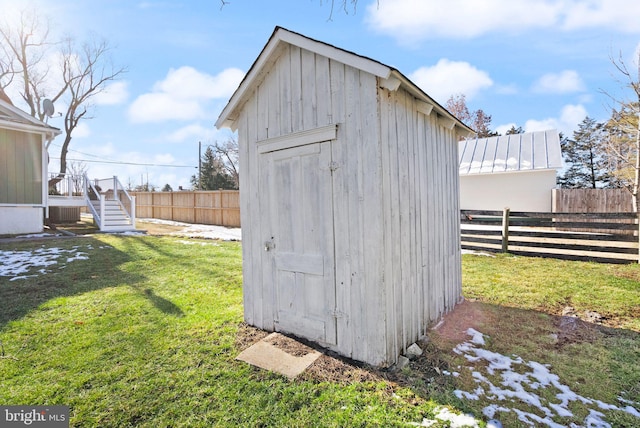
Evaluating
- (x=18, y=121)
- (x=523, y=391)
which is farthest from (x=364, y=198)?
(x=18, y=121)

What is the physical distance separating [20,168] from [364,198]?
44.9 ft

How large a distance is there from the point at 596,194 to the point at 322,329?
1561cm

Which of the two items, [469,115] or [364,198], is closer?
[364,198]

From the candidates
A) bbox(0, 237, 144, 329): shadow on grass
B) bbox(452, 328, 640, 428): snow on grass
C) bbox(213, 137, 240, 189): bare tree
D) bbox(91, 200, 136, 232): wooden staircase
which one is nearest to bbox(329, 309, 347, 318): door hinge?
bbox(452, 328, 640, 428): snow on grass

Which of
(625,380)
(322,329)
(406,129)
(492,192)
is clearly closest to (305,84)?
(406,129)

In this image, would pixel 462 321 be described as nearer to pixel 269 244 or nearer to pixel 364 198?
pixel 364 198

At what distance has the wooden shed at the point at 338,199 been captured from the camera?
2.83 meters

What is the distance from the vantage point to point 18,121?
10.8 m

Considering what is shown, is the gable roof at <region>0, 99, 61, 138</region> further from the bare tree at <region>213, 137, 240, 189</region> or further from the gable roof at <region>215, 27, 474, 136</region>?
the bare tree at <region>213, 137, 240, 189</region>

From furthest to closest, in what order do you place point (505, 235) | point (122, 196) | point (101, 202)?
point (122, 196) → point (101, 202) → point (505, 235)

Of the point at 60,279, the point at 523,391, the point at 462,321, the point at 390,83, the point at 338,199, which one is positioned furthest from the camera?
the point at 60,279

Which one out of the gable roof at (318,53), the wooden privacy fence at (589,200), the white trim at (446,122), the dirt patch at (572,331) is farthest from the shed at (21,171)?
the wooden privacy fence at (589,200)

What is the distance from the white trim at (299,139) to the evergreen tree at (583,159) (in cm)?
3168

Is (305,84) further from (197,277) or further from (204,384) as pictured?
(197,277)
